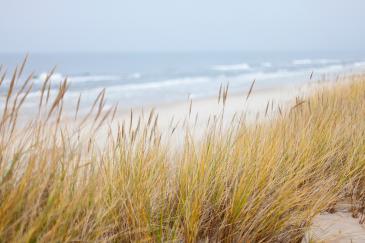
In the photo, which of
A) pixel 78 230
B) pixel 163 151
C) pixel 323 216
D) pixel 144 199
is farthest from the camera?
pixel 323 216

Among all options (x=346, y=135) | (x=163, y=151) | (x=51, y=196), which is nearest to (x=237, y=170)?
(x=163, y=151)

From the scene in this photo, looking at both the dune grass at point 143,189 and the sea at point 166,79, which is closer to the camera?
the dune grass at point 143,189

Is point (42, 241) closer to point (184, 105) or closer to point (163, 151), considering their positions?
point (163, 151)

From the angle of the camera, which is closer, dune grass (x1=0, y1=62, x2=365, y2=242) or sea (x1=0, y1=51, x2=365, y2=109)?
dune grass (x1=0, y1=62, x2=365, y2=242)

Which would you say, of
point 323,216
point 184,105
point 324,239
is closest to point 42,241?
point 324,239

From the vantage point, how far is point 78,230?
161 cm

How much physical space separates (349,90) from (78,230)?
4598mm

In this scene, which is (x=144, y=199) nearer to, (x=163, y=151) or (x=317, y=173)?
(x=163, y=151)

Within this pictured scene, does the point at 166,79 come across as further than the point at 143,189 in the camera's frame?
Yes

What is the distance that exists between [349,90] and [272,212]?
→ 12.5 feet

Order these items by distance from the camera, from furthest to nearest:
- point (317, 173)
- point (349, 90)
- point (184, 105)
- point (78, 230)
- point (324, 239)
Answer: point (184, 105)
point (349, 90)
point (317, 173)
point (324, 239)
point (78, 230)

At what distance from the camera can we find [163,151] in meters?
2.41

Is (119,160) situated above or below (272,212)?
above

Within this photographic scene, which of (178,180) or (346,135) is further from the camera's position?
(346,135)
